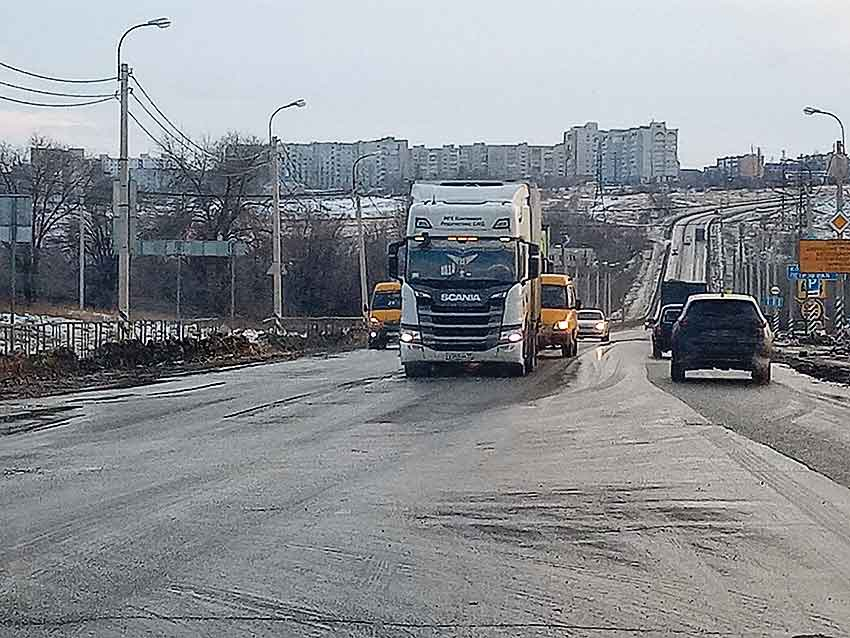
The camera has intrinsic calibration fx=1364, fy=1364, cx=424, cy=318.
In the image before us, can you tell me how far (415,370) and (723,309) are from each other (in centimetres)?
671

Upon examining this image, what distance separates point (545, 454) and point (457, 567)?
20.6 feet

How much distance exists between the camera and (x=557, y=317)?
4159cm

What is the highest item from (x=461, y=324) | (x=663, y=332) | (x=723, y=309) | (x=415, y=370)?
(x=723, y=309)

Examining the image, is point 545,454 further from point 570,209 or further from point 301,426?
point 570,209

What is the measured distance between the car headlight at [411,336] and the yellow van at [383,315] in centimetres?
2310

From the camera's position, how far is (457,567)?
8.52 m

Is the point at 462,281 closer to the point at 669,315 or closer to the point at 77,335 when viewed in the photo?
the point at 77,335

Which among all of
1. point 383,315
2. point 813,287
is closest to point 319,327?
point 383,315

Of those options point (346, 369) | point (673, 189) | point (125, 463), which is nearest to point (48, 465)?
point (125, 463)

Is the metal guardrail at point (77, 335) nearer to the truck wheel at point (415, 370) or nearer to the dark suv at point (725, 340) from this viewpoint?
the truck wheel at point (415, 370)

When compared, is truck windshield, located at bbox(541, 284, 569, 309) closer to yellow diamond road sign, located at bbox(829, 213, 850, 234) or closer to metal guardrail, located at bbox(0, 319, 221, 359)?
yellow diamond road sign, located at bbox(829, 213, 850, 234)

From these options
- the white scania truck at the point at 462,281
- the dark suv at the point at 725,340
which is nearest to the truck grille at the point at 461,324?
the white scania truck at the point at 462,281

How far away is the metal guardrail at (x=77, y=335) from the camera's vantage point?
31.9 metres

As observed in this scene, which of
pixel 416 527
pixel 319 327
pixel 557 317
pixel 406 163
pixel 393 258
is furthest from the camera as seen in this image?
pixel 406 163
